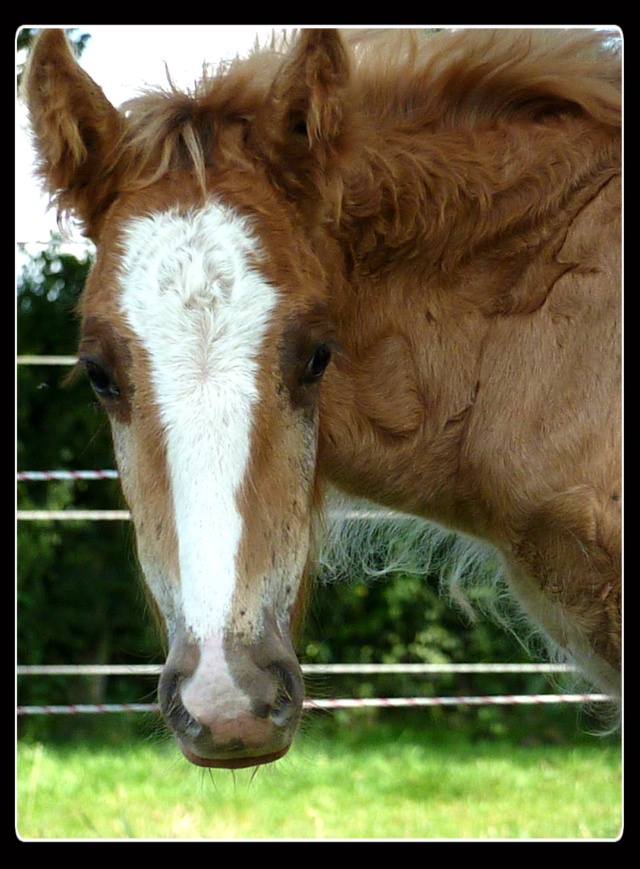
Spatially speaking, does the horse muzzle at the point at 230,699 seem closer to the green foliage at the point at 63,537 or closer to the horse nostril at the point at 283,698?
the horse nostril at the point at 283,698

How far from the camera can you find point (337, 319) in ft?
8.76

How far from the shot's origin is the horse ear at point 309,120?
8.04ft

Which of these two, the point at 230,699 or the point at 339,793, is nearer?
the point at 230,699

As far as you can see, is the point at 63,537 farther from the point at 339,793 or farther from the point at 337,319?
the point at 337,319

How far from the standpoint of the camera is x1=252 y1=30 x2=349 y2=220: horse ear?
8.04 ft

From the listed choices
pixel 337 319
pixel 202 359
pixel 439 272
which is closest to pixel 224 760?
pixel 202 359

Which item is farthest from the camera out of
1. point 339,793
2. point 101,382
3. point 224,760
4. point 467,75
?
point 339,793

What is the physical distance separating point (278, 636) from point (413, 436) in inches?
32.1

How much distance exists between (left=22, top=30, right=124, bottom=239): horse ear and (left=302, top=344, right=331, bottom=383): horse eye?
678 mm

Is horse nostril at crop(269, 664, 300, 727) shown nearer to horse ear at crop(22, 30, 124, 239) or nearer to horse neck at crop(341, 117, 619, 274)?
horse neck at crop(341, 117, 619, 274)

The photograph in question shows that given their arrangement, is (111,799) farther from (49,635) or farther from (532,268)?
(532,268)

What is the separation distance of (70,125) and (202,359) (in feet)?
2.53

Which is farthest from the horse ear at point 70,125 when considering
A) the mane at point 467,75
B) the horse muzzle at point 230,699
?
the horse muzzle at point 230,699

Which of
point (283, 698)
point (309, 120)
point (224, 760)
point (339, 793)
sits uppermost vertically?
point (309, 120)
